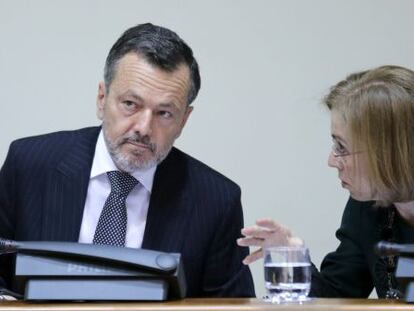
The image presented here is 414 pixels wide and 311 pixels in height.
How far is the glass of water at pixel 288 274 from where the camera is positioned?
145cm

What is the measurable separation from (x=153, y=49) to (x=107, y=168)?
12.7 inches

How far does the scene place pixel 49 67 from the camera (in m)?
2.73

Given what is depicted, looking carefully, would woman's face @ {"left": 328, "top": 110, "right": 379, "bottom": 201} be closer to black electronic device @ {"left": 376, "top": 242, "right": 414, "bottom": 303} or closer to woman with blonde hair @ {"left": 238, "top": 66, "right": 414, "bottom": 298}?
woman with blonde hair @ {"left": 238, "top": 66, "right": 414, "bottom": 298}

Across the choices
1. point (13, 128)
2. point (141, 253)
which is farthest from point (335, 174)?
point (141, 253)

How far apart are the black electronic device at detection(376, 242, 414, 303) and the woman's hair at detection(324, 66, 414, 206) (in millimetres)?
542

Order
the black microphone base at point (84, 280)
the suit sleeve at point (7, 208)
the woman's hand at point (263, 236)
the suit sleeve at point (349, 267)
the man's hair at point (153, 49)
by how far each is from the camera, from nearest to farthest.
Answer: the black microphone base at point (84, 280) < the woman's hand at point (263, 236) < the suit sleeve at point (7, 208) < the man's hair at point (153, 49) < the suit sleeve at point (349, 267)

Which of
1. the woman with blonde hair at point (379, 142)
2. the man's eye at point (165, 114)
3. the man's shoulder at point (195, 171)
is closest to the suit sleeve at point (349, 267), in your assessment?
the woman with blonde hair at point (379, 142)

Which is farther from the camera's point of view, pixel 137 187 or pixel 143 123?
pixel 137 187

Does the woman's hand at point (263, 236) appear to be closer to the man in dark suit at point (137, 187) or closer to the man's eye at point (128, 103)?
the man in dark suit at point (137, 187)

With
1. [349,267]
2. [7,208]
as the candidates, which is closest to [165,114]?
[7,208]

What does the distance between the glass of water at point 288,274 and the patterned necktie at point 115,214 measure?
0.61 metres

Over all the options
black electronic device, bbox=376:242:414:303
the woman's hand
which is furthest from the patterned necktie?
black electronic device, bbox=376:242:414:303

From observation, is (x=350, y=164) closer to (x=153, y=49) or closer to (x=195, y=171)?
(x=195, y=171)

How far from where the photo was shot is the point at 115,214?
1994 mm
